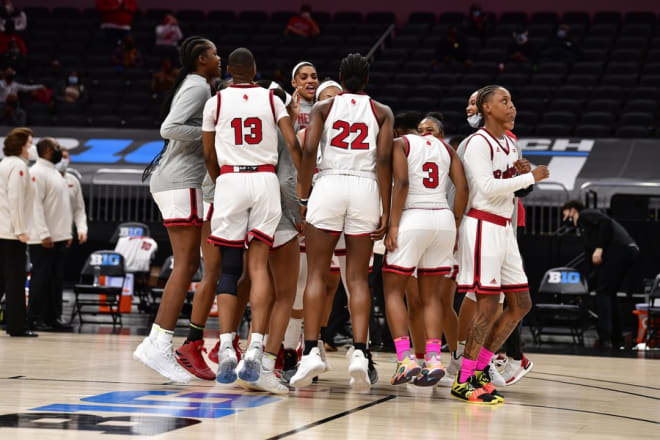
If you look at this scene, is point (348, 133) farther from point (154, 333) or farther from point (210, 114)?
point (154, 333)

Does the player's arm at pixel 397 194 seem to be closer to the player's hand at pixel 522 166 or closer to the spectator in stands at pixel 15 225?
the player's hand at pixel 522 166

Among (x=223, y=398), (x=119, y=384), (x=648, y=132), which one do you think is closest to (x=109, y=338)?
(x=119, y=384)

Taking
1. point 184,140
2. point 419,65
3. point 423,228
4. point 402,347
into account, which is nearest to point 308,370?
point 402,347

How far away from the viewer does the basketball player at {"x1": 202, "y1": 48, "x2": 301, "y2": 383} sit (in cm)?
525

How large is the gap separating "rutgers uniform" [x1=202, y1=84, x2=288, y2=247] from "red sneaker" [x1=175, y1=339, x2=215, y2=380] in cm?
77

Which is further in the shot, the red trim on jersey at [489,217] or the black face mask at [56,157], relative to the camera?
the black face mask at [56,157]

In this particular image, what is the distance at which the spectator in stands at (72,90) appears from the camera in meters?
18.0

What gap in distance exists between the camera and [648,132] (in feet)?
50.4

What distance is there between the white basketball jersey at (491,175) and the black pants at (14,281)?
194 inches

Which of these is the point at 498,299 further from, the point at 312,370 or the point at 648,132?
the point at 648,132

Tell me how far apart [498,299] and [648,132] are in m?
11.1

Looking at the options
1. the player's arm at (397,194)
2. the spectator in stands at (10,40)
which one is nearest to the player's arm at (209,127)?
the player's arm at (397,194)

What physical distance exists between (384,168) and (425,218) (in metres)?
0.40

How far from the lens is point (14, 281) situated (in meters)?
8.74
